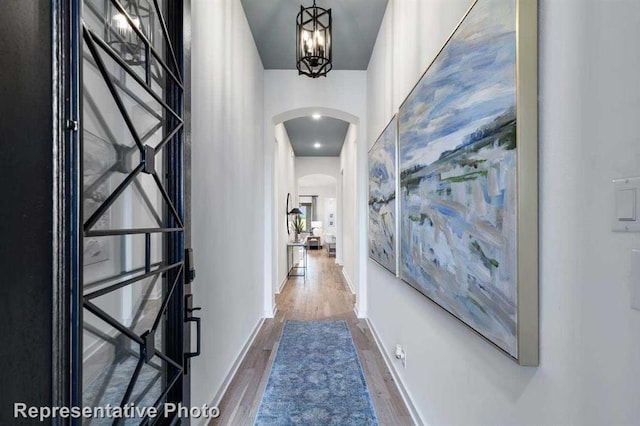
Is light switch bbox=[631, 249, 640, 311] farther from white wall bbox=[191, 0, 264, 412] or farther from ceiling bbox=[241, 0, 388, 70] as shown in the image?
ceiling bbox=[241, 0, 388, 70]

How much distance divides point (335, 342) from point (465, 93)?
2.73m

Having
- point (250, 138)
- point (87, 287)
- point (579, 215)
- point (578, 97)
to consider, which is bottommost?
point (87, 287)

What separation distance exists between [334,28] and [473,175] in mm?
2708

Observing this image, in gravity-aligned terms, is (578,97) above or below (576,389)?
above

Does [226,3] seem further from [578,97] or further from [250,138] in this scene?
[578,97]

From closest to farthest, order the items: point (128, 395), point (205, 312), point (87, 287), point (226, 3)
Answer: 1. point (87, 287)
2. point (128, 395)
3. point (205, 312)
4. point (226, 3)

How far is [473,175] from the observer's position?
3.88ft

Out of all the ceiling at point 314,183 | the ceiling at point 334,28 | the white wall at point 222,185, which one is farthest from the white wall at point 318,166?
the white wall at point 222,185

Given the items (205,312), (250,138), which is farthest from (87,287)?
(250,138)

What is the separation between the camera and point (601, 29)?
0.71 meters

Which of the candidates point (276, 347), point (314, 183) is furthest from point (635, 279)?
point (314, 183)

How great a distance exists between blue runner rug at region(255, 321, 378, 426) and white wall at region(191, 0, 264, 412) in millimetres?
399

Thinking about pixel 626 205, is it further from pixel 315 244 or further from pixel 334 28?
pixel 315 244

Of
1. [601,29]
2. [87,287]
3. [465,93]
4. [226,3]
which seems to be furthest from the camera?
[226,3]
